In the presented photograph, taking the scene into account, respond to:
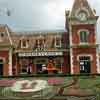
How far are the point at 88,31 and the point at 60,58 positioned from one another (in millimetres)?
5701

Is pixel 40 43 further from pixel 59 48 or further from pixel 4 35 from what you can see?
pixel 4 35

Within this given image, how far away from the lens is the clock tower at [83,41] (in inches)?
2151

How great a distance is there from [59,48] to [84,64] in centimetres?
460

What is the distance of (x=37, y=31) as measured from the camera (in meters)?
60.0

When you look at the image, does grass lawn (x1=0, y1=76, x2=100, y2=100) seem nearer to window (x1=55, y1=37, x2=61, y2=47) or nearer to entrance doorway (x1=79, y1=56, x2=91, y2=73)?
entrance doorway (x1=79, y1=56, x2=91, y2=73)

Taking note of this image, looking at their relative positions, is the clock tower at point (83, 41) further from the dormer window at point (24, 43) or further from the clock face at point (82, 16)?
the dormer window at point (24, 43)

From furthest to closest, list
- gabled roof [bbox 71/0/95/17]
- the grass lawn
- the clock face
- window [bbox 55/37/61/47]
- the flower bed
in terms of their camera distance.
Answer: window [bbox 55/37/61/47]
gabled roof [bbox 71/0/95/17]
the clock face
the flower bed
the grass lawn

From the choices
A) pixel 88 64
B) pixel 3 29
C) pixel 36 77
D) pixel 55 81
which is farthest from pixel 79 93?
pixel 3 29

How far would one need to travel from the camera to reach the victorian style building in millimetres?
54875

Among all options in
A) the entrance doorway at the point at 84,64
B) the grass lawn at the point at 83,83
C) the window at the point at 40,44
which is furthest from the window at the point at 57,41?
the grass lawn at the point at 83,83

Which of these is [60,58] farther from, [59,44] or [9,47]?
[9,47]

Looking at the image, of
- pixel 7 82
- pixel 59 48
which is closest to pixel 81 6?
pixel 59 48

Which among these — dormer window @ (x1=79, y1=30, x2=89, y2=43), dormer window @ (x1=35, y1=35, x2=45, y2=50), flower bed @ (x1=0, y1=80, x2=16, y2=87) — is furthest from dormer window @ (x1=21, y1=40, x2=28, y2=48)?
flower bed @ (x1=0, y1=80, x2=16, y2=87)

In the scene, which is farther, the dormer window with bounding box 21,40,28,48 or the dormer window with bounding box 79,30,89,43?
the dormer window with bounding box 21,40,28,48
